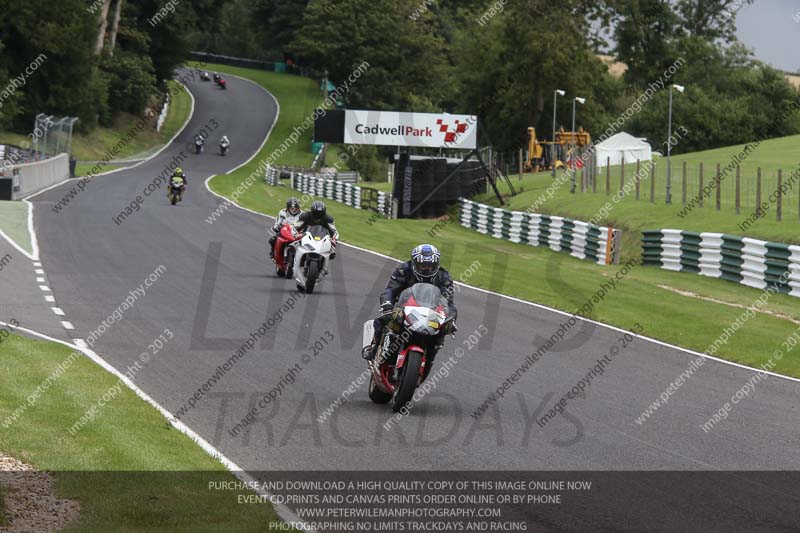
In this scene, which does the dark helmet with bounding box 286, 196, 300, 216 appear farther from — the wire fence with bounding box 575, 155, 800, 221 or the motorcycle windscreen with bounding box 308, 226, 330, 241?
the wire fence with bounding box 575, 155, 800, 221

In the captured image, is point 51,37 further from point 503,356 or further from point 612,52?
point 503,356

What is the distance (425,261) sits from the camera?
11695 millimetres

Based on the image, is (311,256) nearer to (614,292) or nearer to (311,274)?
(311,274)

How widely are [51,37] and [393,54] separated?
99.8 ft

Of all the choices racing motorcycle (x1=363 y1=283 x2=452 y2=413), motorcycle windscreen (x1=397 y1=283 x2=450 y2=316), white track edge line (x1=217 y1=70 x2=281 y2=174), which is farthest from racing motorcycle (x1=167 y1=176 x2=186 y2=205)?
motorcycle windscreen (x1=397 y1=283 x2=450 y2=316)

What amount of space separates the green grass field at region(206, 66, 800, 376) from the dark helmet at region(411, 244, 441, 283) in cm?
598

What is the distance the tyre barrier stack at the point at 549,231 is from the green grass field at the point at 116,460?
20010 millimetres

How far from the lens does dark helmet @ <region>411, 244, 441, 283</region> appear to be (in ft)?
38.4

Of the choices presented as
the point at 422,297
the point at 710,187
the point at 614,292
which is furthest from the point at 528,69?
the point at 422,297

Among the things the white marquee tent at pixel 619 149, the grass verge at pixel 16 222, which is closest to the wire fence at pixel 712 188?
the white marquee tent at pixel 619 149

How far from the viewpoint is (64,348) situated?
1478cm

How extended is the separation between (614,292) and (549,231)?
11836 millimetres

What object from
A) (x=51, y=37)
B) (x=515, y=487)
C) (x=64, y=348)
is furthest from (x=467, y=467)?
(x=51, y=37)

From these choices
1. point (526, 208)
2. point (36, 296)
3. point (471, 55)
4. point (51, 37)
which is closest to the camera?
point (36, 296)
